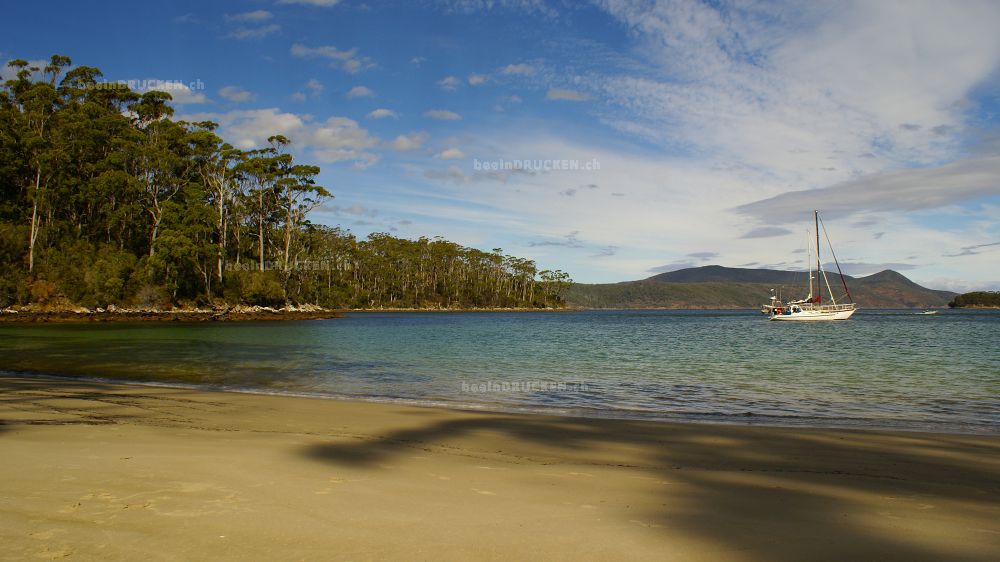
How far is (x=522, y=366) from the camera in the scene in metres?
22.7

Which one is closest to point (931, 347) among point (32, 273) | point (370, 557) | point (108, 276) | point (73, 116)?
point (370, 557)

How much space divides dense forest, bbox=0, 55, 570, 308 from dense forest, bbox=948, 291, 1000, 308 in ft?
730

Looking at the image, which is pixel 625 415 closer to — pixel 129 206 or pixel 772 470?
pixel 772 470

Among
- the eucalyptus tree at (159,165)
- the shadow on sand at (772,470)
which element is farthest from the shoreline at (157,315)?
the shadow on sand at (772,470)

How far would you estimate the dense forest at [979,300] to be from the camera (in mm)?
186000

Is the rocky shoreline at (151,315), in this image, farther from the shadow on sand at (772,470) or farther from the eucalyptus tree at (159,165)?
the shadow on sand at (772,470)

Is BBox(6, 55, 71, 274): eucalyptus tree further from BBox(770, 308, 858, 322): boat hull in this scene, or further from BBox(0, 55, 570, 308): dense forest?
BBox(770, 308, 858, 322): boat hull

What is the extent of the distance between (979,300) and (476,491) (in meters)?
249

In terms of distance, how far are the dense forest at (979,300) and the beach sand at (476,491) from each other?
781ft

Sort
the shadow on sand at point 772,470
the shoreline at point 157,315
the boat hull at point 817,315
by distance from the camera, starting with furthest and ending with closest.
Result: the boat hull at point 817,315, the shoreline at point 157,315, the shadow on sand at point 772,470

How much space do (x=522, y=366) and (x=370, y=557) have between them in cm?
1914

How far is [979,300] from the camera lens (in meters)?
190

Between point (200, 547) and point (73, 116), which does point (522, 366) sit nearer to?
point (200, 547)

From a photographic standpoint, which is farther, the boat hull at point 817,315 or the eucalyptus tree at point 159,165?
the boat hull at point 817,315
